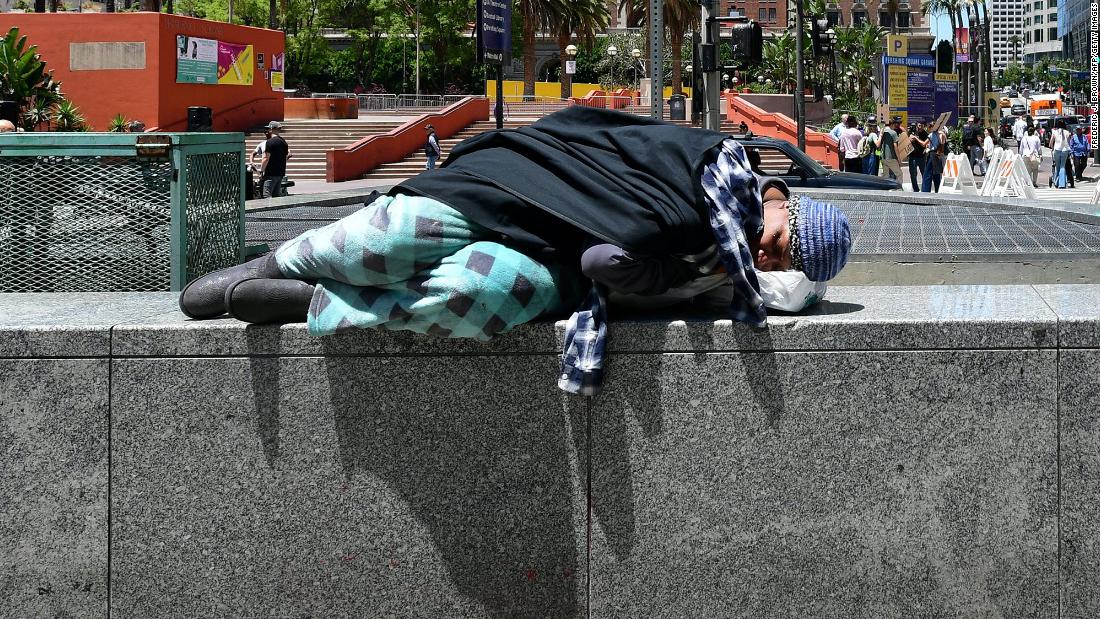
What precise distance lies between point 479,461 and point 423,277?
519 millimetres

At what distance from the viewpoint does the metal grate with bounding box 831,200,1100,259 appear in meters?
7.58

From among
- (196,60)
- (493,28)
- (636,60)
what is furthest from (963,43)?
(196,60)

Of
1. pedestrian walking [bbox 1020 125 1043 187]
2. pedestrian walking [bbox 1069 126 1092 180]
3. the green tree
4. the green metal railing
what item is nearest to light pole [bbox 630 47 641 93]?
pedestrian walking [bbox 1069 126 1092 180]

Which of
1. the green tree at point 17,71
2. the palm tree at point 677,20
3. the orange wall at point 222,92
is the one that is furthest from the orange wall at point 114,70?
the palm tree at point 677,20

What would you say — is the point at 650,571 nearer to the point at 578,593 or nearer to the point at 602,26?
the point at 578,593

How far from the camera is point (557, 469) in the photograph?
11.2 ft

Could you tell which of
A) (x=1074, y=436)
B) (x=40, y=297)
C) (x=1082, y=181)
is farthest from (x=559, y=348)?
(x=1082, y=181)

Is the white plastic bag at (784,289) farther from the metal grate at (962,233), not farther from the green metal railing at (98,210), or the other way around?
the metal grate at (962,233)

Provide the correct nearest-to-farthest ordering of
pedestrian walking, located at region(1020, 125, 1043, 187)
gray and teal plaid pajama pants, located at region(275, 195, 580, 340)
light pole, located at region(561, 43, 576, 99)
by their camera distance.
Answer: gray and teal plaid pajama pants, located at region(275, 195, 580, 340) < pedestrian walking, located at region(1020, 125, 1043, 187) < light pole, located at region(561, 43, 576, 99)

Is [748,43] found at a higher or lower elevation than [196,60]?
lower

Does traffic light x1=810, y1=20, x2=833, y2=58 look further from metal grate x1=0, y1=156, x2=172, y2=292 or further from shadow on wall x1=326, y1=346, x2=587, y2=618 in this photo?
shadow on wall x1=326, y1=346, x2=587, y2=618

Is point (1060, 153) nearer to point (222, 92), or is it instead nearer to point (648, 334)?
point (222, 92)

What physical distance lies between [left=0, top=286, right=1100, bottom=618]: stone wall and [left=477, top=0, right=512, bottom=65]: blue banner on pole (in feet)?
99.5

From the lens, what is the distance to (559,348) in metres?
3.34
